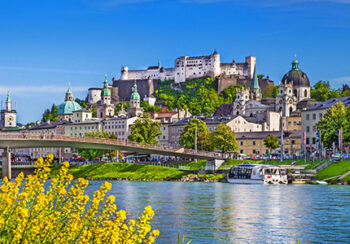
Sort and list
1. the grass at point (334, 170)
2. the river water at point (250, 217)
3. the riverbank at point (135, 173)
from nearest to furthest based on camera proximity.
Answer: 1. the river water at point (250, 217)
2. the grass at point (334, 170)
3. the riverbank at point (135, 173)

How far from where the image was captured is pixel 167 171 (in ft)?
289

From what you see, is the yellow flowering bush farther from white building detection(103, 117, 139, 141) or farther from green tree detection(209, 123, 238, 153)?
white building detection(103, 117, 139, 141)

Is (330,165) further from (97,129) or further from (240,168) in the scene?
(97,129)

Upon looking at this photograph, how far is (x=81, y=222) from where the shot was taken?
38.3ft

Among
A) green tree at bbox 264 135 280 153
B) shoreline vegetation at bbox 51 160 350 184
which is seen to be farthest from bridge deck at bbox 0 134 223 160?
green tree at bbox 264 135 280 153

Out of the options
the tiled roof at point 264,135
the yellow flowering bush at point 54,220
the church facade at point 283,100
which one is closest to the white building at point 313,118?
the tiled roof at point 264,135

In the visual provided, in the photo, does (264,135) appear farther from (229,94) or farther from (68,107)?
(68,107)

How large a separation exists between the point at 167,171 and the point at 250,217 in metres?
54.4

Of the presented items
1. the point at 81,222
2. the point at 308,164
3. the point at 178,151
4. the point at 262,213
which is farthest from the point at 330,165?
the point at 81,222

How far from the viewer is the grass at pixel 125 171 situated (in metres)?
86.9

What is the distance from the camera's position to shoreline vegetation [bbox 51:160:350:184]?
69.3 m

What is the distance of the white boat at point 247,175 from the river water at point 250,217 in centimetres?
2262

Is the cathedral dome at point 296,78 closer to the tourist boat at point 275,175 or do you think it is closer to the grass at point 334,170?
the tourist boat at point 275,175

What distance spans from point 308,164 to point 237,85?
126m
